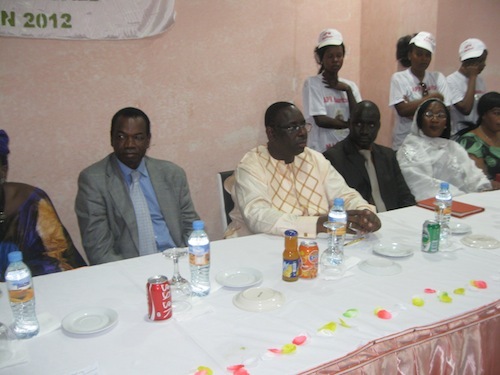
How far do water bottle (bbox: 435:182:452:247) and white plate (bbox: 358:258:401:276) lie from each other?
341mm

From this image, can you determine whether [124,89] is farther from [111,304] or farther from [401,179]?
[111,304]

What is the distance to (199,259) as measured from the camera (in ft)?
5.08

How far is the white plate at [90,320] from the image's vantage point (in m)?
1.30

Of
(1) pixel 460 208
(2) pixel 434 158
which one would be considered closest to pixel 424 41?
(2) pixel 434 158

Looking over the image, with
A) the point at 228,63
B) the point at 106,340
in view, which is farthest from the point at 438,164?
the point at 106,340

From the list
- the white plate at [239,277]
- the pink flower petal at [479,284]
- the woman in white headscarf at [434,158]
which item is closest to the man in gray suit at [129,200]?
the white plate at [239,277]

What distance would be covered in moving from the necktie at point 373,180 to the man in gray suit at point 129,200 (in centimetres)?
124

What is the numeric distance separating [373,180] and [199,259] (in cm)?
180

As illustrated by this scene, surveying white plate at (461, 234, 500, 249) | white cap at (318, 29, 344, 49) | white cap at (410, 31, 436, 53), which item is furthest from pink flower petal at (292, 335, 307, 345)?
white cap at (410, 31, 436, 53)

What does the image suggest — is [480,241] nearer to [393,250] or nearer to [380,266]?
[393,250]

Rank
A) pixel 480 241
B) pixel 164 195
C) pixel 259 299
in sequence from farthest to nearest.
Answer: pixel 164 195 → pixel 480 241 → pixel 259 299

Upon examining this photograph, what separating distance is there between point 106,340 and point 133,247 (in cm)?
109

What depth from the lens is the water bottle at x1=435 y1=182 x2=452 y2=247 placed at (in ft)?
6.61

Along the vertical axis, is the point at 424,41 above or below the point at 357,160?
above
